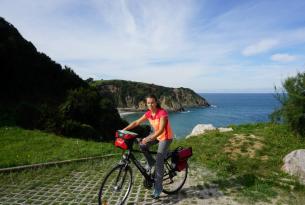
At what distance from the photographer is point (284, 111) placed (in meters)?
15.5

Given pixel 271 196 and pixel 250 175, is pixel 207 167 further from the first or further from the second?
pixel 271 196

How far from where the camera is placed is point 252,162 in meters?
10.2

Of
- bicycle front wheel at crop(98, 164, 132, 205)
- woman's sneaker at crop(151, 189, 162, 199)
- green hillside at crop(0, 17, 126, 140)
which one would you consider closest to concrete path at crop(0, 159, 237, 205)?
woman's sneaker at crop(151, 189, 162, 199)

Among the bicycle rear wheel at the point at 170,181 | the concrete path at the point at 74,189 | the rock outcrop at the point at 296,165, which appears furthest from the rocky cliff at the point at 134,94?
the bicycle rear wheel at the point at 170,181

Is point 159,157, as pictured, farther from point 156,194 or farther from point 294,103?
point 294,103

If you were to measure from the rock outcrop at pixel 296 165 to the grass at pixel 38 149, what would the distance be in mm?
5685

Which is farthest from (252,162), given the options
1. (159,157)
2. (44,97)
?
(44,97)

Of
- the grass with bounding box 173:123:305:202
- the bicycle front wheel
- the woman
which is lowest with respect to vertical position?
the grass with bounding box 173:123:305:202

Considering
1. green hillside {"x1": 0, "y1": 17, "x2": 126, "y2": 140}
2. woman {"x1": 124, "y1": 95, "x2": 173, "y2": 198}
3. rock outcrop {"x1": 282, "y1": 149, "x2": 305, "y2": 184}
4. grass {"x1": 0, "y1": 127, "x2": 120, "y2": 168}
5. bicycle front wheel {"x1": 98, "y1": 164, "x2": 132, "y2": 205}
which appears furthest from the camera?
green hillside {"x1": 0, "y1": 17, "x2": 126, "y2": 140}

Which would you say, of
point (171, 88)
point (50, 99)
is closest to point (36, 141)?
point (50, 99)

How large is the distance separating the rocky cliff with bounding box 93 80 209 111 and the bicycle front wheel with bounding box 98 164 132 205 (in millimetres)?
124094

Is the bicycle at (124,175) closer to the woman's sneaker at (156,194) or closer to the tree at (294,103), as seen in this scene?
the woman's sneaker at (156,194)

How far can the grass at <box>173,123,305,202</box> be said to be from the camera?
7.66m

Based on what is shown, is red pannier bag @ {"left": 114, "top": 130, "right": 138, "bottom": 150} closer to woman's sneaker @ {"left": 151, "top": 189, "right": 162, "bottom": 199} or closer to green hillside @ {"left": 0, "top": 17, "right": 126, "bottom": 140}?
woman's sneaker @ {"left": 151, "top": 189, "right": 162, "bottom": 199}
